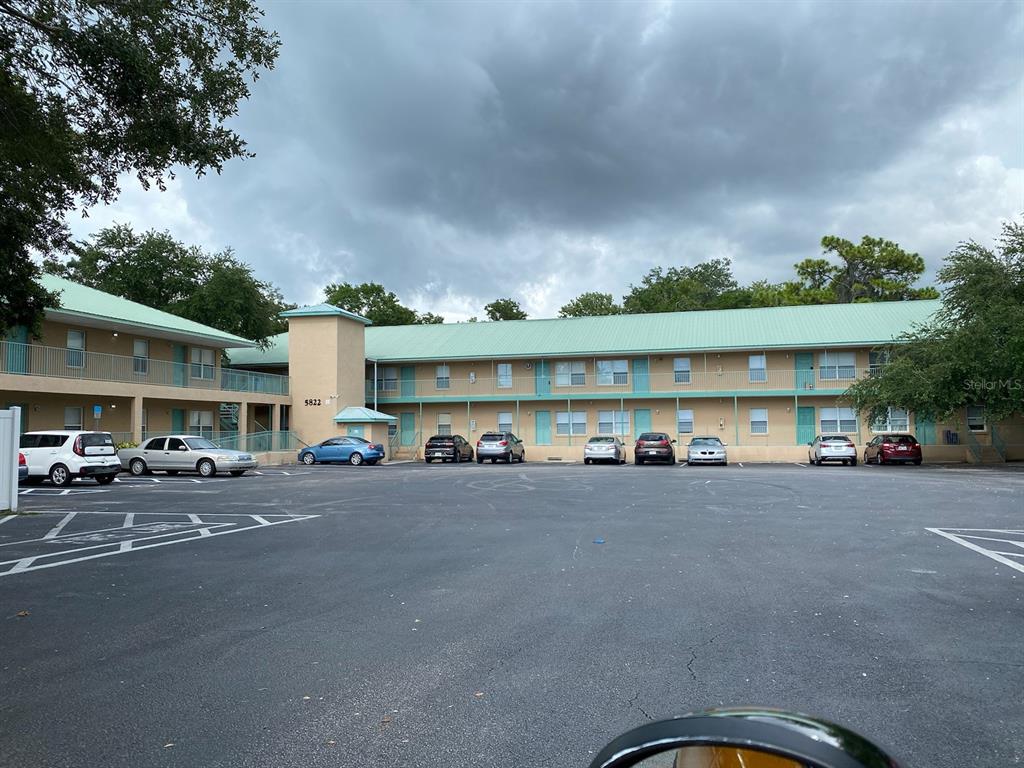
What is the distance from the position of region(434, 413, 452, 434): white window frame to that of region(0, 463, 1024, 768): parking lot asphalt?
Answer: 32438 millimetres

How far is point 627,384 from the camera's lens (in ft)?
140

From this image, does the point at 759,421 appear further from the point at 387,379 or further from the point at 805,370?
the point at 387,379

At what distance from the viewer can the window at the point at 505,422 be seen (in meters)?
44.4

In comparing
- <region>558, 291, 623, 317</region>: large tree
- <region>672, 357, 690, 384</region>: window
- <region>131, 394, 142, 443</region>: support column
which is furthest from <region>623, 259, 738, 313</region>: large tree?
<region>131, 394, 142, 443</region>: support column

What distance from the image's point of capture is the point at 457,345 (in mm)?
46281

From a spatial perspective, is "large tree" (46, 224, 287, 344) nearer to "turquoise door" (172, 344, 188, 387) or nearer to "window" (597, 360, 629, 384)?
"turquoise door" (172, 344, 188, 387)

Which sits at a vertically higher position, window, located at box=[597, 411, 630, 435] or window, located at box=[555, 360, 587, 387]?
window, located at box=[555, 360, 587, 387]

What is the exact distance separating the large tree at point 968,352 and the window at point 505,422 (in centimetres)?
1834

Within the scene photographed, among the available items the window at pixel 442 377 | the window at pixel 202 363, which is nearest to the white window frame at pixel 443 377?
the window at pixel 442 377

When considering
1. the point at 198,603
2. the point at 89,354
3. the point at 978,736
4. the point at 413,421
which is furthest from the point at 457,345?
the point at 978,736

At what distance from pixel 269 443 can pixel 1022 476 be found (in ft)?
101

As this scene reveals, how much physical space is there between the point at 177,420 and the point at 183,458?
965cm

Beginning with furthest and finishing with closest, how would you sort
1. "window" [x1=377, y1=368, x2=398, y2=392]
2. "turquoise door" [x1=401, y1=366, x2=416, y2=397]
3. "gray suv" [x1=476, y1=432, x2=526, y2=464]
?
"window" [x1=377, y1=368, x2=398, y2=392], "turquoise door" [x1=401, y1=366, x2=416, y2=397], "gray suv" [x1=476, y1=432, x2=526, y2=464]

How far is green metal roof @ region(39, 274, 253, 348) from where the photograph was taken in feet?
94.6
